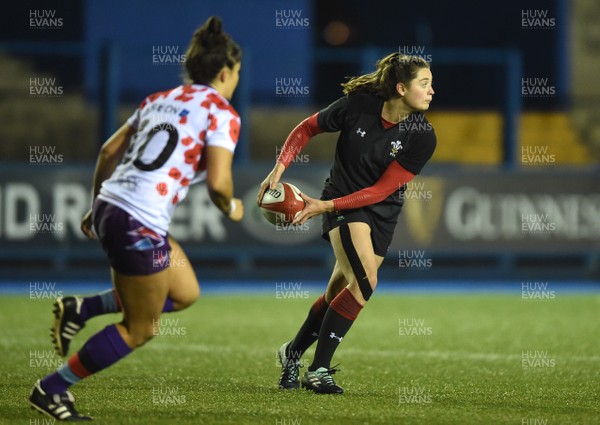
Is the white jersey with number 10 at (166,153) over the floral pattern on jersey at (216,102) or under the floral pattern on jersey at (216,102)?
under

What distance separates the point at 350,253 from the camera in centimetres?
663

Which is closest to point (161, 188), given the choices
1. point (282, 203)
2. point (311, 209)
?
point (282, 203)

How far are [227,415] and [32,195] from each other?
28.6ft

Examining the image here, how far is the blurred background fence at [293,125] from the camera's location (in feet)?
47.5

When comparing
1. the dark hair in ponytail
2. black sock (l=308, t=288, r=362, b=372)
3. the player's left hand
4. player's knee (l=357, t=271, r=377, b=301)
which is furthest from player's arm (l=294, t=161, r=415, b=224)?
the dark hair in ponytail

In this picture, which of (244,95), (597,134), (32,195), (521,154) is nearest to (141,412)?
(32,195)

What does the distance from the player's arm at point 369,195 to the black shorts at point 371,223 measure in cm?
10

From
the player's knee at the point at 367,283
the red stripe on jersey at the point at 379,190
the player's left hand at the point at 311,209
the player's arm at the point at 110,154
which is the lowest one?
the player's knee at the point at 367,283

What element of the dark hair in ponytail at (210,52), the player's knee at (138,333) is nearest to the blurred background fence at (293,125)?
the dark hair in ponytail at (210,52)

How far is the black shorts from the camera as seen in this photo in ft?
22.0

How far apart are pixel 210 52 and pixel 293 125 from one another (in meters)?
12.7

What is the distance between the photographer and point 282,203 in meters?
6.46

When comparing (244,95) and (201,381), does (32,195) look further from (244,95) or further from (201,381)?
(201,381)

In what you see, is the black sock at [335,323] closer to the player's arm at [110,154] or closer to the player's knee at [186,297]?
the player's knee at [186,297]
